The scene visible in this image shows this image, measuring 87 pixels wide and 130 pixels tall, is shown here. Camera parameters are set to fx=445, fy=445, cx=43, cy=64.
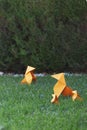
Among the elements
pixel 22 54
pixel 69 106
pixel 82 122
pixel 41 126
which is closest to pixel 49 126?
pixel 41 126

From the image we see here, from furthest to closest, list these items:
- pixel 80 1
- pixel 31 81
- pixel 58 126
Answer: pixel 80 1 → pixel 31 81 → pixel 58 126

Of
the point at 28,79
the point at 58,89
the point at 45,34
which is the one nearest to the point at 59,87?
the point at 58,89

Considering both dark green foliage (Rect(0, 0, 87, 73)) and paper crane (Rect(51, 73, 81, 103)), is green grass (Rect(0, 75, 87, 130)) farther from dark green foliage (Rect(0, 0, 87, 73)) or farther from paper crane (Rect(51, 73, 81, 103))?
dark green foliage (Rect(0, 0, 87, 73))

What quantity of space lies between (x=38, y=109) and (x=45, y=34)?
3.30m

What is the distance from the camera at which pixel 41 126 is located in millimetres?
5531

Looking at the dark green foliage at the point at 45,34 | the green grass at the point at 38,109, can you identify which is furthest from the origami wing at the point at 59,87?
the dark green foliage at the point at 45,34

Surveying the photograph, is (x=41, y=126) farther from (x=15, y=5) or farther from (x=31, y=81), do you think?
(x=15, y=5)

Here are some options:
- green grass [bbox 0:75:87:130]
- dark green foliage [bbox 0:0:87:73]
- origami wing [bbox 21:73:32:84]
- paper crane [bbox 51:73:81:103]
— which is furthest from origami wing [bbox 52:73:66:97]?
dark green foliage [bbox 0:0:87:73]

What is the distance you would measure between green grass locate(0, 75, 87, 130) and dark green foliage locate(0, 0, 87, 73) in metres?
1.35

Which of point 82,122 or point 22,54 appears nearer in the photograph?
point 82,122

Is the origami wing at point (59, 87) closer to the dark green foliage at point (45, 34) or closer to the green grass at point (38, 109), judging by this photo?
the green grass at point (38, 109)

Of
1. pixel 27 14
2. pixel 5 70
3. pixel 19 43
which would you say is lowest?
pixel 5 70

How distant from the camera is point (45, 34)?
30.6ft

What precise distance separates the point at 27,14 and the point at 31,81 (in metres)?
1.88
